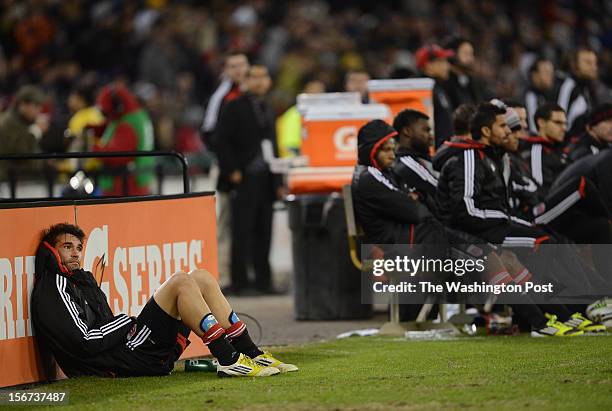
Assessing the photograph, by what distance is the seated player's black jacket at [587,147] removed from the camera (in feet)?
40.2

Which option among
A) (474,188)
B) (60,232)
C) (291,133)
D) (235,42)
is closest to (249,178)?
(291,133)

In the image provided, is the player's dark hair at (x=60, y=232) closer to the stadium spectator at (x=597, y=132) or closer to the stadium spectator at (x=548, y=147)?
the stadium spectator at (x=548, y=147)

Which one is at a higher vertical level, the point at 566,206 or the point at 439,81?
the point at 439,81

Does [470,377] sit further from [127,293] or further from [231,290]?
[231,290]

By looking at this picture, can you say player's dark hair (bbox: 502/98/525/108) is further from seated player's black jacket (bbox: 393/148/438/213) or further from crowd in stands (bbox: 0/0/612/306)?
seated player's black jacket (bbox: 393/148/438/213)

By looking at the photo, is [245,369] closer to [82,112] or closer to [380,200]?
[380,200]

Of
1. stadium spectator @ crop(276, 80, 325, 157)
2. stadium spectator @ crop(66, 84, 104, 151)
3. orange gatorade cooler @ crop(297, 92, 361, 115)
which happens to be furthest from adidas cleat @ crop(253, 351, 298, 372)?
stadium spectator @ crop(66, 84, 104, 151)

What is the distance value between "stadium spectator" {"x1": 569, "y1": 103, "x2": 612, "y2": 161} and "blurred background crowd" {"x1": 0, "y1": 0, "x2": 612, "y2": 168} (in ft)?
29.5

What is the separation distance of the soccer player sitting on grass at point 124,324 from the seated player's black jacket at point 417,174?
289 centimetres

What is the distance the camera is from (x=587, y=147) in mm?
12391

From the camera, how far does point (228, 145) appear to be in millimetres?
15125

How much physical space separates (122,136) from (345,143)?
4.64 metres

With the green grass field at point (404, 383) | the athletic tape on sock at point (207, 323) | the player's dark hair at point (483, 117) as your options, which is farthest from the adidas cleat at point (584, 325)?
the athletic tape on sock at point (207, 323)

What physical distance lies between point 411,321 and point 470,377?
304 cm
